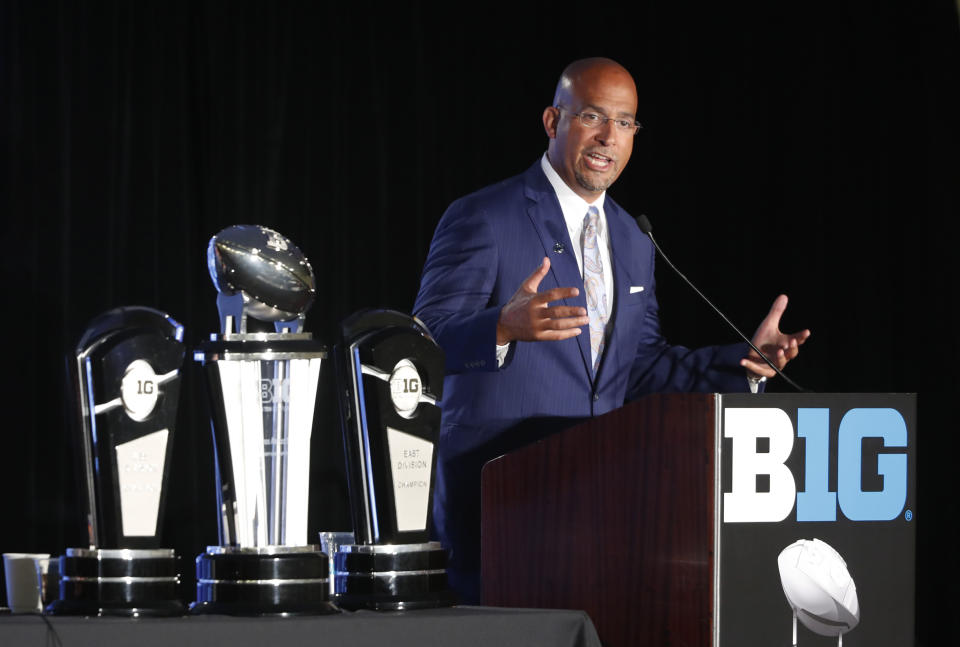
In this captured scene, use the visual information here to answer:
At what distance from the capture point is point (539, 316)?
2.03 metres

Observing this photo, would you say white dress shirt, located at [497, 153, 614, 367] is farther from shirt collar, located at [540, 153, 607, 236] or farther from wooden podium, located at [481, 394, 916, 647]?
wooden podium, located at [481, 394, 916, 647]

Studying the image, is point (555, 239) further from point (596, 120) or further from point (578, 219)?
point (596, 120)

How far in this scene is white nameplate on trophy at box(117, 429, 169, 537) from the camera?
4.86 ft

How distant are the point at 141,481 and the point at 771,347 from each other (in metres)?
1.27

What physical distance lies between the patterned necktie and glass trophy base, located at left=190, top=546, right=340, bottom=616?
1.17m

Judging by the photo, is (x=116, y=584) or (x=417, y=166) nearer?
(x=116, y=584)

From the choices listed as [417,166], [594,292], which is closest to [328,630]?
[594,292]

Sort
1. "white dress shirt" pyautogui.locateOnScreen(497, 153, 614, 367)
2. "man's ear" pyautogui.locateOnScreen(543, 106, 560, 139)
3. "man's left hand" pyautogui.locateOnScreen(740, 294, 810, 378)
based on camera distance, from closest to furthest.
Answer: "man's left hand" pyautogui.locateOnScreen(740, 294, 810, 378) → "white dress shirt" pyautogui.locateOnScreen(497, 153, 614, 367) → "man's ear" pyautogui.locateOnScreen(543, 106, 560, 139)

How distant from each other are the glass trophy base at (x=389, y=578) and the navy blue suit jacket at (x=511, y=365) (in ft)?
2.86

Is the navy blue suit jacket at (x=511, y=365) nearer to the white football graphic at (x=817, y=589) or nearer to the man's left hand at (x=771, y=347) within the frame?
the man's left hand at (x=771, y=347)

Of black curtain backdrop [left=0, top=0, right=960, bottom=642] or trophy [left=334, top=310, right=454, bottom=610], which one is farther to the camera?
black curtain backdrop [left=0, top=0, right=960, bottom=642]

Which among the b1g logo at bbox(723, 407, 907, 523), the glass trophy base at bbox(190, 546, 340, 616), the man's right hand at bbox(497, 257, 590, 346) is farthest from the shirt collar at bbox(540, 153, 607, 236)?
the glass trophy base at bbox(190, 546, 340, 616)

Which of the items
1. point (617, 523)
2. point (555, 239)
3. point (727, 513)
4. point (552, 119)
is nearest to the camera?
point (727, 513)

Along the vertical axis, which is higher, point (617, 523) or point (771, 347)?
point (771, 347)
